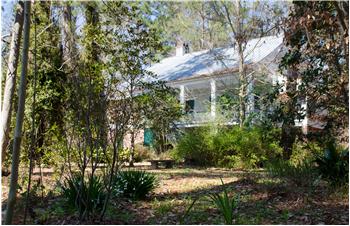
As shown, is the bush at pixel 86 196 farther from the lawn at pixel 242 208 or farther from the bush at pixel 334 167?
the bush at pixel 334 167

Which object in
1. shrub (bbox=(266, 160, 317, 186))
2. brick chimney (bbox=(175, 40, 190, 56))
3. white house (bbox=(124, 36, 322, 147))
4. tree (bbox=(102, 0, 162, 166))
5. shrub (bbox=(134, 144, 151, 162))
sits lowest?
shrub (bbox=(266, 160, 317, 186))

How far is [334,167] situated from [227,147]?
777cm

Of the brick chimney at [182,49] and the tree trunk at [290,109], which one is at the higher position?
the brick chimney at [182,49]

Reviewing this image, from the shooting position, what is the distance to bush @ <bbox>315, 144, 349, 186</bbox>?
676 cm

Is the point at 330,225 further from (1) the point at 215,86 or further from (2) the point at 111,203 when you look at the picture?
(1) the point at 215,86

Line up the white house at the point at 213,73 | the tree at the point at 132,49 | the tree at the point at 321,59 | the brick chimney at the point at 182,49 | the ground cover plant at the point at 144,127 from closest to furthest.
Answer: the ground cover plant at the point at 144,127
the tree at the point at 321,59
the tree at the point at 132,49
the white house at the point at 213,73
the brick chimney at the point at 182,49

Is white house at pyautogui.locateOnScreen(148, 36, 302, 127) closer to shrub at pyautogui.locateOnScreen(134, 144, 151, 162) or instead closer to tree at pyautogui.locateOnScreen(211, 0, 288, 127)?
tree at pyautogui.locateOnScreen(211, 0, 288, 127)

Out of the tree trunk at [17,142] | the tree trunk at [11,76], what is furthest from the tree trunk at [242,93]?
the tree trunk at [17,142]

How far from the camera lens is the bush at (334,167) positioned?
6.76 metres

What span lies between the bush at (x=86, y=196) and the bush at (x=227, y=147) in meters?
8.68

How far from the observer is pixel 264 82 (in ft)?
61.3

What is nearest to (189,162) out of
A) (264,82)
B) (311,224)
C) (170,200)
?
(264,82)

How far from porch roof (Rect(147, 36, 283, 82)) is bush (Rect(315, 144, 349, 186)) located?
11.5 meters

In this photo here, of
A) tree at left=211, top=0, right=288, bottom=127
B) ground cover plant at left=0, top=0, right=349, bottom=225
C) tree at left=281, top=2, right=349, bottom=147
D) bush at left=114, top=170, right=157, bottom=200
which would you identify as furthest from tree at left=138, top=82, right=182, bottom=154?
tree at left=211, top=0, right=288, bottom=127
